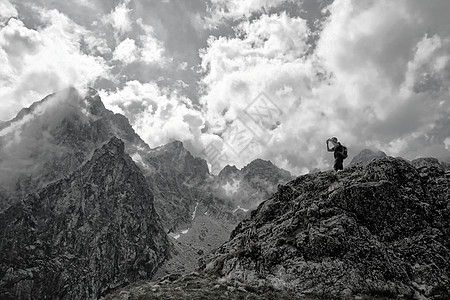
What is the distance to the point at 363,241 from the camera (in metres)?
29.7

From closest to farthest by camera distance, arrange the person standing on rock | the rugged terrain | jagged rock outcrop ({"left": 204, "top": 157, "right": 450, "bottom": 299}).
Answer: the rugged terrain → jagged rock outcrop ({"left": 204, "top": 157, "right": 450, "bottom": 299}) → the person standing on rock

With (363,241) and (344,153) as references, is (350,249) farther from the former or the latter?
(344,153)

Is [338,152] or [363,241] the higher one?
[338,152]

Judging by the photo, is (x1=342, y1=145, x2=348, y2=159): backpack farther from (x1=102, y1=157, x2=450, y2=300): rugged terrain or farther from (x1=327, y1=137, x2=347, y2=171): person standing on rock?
(x1=102, y1=157, x2=450, y2=300): rugged terrain

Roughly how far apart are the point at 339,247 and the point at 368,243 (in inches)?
102

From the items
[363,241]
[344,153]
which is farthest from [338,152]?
[363,241]

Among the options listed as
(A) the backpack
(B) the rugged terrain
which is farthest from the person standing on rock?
(B) the rugged terrain

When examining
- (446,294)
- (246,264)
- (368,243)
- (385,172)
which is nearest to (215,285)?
(246,264)

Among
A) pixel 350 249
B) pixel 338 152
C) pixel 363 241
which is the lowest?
pixel 350 249

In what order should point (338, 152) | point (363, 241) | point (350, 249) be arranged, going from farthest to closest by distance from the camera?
1. point (338, 152)
2. point (363, 241)
3. point (350, 249)

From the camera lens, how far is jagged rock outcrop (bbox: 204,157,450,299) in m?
27.1

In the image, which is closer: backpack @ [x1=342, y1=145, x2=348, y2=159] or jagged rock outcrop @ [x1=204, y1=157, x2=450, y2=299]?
jagged rock outcrop @ [x1=204, y1=157, x2=450, y2=299]

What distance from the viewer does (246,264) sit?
1261 inches

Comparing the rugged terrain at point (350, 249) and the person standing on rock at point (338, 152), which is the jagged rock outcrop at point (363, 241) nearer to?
the rugged terrain at point (350, 249)
